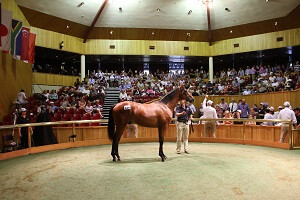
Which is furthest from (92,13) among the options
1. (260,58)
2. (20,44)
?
(260,58)

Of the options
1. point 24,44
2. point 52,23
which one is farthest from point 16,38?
point 52,23

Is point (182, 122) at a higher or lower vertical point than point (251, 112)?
lower

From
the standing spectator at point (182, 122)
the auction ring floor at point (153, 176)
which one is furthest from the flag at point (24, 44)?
the standing spectator at point (182, 122)

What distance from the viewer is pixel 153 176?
19.8 feet

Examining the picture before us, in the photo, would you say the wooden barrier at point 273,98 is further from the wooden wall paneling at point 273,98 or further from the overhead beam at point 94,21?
the overhead beam at point 94,21

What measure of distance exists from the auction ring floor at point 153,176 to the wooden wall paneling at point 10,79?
7.44m

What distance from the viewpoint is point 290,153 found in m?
8.92

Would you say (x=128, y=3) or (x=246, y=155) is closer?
(x=246, y=155)

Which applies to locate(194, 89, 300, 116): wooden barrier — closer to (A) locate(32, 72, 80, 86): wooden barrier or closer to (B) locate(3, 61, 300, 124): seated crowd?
(B) locate(3, 61, 300, 124): seated crowd

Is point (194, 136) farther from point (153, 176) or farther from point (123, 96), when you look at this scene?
Result: point (123, 96)

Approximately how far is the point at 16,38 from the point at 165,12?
12819 millimetres

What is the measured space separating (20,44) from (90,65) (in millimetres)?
16935

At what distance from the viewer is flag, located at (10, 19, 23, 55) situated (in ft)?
45.6

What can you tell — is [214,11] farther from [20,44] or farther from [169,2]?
[20,44]
